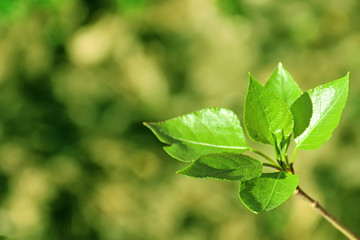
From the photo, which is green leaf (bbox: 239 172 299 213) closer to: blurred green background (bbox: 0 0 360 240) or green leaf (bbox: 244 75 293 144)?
green leaf (bbox: 244 75 293 144)

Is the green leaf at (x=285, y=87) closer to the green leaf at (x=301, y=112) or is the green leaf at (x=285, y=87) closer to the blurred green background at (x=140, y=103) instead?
the green leaf at (x=301, y=112)

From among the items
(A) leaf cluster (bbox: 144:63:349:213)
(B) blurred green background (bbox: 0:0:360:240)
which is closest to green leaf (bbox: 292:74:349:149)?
(A) leaf cluster (bbox: 144:63:349:213)

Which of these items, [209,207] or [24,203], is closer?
[209,207]

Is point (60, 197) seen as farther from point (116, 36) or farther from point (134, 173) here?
point (116, 36)

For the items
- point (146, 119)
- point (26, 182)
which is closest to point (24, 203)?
point (26, 182)

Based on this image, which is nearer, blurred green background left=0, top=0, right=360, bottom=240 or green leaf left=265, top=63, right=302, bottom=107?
green leaf left=265, top=63, right=302, bottom=107

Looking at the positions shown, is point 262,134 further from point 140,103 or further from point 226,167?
point 140,103
